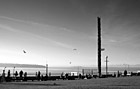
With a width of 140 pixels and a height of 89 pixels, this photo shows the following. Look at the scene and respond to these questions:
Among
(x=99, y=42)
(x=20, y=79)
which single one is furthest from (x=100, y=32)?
(x=20, y=79)

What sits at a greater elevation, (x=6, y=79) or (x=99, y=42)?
(x=99, y=42)

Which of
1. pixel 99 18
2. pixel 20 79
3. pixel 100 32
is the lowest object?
pixel 20 79

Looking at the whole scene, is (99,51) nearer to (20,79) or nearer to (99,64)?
(99,64)

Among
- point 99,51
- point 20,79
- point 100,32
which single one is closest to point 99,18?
point 100,32

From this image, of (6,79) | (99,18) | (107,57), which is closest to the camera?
(6,79)

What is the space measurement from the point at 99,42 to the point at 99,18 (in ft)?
18.5

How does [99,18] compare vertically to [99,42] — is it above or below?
above

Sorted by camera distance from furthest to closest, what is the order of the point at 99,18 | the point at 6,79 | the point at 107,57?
the point at 107,57, the point at 99,18, the point at 6,79

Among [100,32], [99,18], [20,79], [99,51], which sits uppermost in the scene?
[99,18]

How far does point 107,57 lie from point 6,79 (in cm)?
5066

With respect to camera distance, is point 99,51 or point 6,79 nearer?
point 6,79

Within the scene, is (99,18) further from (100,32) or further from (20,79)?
(20,79)

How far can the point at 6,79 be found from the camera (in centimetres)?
3853

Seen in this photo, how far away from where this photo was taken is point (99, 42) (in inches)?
2121
